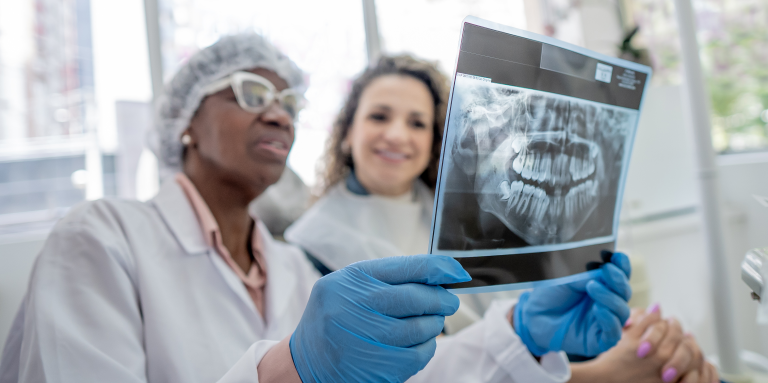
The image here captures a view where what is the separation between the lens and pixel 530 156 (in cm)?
73

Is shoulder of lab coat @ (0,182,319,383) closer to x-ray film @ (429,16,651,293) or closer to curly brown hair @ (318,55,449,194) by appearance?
x-ray film @ (429,16,651,293)

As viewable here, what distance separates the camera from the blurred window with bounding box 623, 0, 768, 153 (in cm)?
240

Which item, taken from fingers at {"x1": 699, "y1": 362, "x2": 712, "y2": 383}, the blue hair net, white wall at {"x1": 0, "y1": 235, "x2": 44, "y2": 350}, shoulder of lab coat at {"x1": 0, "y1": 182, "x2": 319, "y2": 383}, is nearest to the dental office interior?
white wall at {"x1": 0, "y1": 235, "x2": 44, "y2": 350}

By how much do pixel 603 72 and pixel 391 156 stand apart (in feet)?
2.70

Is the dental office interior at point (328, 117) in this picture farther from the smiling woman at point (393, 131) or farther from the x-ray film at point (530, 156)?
the x-ray film at point (530, 156)

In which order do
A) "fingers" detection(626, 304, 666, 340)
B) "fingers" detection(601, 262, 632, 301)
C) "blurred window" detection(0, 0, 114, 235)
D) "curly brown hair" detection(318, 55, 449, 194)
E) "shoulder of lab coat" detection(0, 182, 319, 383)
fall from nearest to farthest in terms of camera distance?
1. "shoulder of lab coat" detection(0, 182, 319, 383)
2. "fingers" detection(601, 262, 632, 301)
3. "fingers" detection(626, 304, 666, 340)
4. "curly brown hair" detection(318, 55, 449, 194)
5. "blurred window" detection(0, 0, 114, 235)

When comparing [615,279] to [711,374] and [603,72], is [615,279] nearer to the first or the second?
[603,72]

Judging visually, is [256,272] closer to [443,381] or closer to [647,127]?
[443,381]

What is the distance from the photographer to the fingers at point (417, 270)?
2.09 feet

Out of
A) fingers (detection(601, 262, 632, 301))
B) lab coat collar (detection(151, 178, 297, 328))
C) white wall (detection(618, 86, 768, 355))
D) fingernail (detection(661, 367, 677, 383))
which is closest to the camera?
fingers (detection(601, 262, 632, 301))

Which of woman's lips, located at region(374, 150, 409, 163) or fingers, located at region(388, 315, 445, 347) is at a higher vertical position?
woman's lips, located at region(374, 150, 409, 163)

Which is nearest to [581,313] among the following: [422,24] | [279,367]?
[279,367]

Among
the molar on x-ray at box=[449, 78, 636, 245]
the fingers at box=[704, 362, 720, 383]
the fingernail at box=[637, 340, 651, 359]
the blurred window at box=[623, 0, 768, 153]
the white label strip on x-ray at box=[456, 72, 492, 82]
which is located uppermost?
the blurred window at box=[623, 0, 768, 153]

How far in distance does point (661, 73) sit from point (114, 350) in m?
3.13
